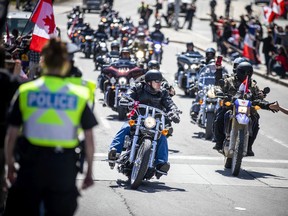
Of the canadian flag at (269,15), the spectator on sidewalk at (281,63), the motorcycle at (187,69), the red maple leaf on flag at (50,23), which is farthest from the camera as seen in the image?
the canadian flag at (269,15)

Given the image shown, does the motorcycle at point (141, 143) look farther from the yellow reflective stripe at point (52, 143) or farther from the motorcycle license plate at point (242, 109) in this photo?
the yellow reflective stripe at point (52, 143)

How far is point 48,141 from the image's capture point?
851 cm

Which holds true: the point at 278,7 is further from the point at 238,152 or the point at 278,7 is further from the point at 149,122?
the point at 149,122

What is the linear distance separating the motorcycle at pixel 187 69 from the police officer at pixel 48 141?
21.3 metres

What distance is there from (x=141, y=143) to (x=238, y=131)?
2.33m

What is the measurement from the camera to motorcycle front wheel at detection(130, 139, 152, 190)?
14.5 m

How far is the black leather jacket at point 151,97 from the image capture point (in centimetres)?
1572

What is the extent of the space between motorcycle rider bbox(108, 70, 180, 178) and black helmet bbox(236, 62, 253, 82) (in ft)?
7.47

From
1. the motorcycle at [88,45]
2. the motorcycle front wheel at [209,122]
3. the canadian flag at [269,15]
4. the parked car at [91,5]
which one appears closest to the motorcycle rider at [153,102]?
the motorcycle front wheel at [209,122]

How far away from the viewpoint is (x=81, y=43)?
45.2 meters

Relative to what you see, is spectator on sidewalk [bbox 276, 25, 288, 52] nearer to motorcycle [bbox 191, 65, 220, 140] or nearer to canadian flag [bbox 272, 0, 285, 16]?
canadian flag [bbox 272, 0, 285, 16]

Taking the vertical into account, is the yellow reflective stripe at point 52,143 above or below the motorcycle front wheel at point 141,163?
above

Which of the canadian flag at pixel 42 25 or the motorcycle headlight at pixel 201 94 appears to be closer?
the canadian flag at pixel 42 25

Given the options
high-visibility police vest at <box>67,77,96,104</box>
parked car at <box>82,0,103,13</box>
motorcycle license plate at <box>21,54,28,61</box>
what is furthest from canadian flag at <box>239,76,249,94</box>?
parked car at <box>82,0,103,13</box>
